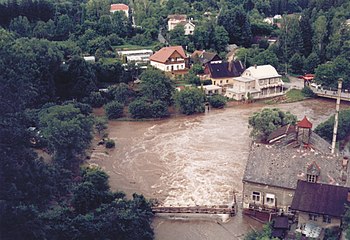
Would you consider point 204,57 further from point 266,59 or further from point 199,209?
point 199,209

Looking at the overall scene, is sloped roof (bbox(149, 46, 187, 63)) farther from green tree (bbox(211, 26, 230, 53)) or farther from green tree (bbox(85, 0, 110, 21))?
green tree (bbox(85, 0, 110, 21))

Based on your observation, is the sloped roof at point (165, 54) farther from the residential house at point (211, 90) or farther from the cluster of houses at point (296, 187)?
the cluster of houses at point (296, 187)

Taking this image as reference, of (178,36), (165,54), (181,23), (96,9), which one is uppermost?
(96,9)

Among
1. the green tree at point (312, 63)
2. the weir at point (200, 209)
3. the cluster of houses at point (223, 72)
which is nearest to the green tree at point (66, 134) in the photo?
the weir at point (200, 209)

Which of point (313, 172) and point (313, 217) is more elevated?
point (313, 172)

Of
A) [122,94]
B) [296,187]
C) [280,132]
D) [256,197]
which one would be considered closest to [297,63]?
[122,94]

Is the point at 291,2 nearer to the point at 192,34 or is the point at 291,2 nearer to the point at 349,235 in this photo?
the point at 192,34

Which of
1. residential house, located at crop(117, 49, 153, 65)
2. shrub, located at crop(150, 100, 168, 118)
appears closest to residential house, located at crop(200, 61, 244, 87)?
residential house, located at crop(117, 49, 153, 65)
